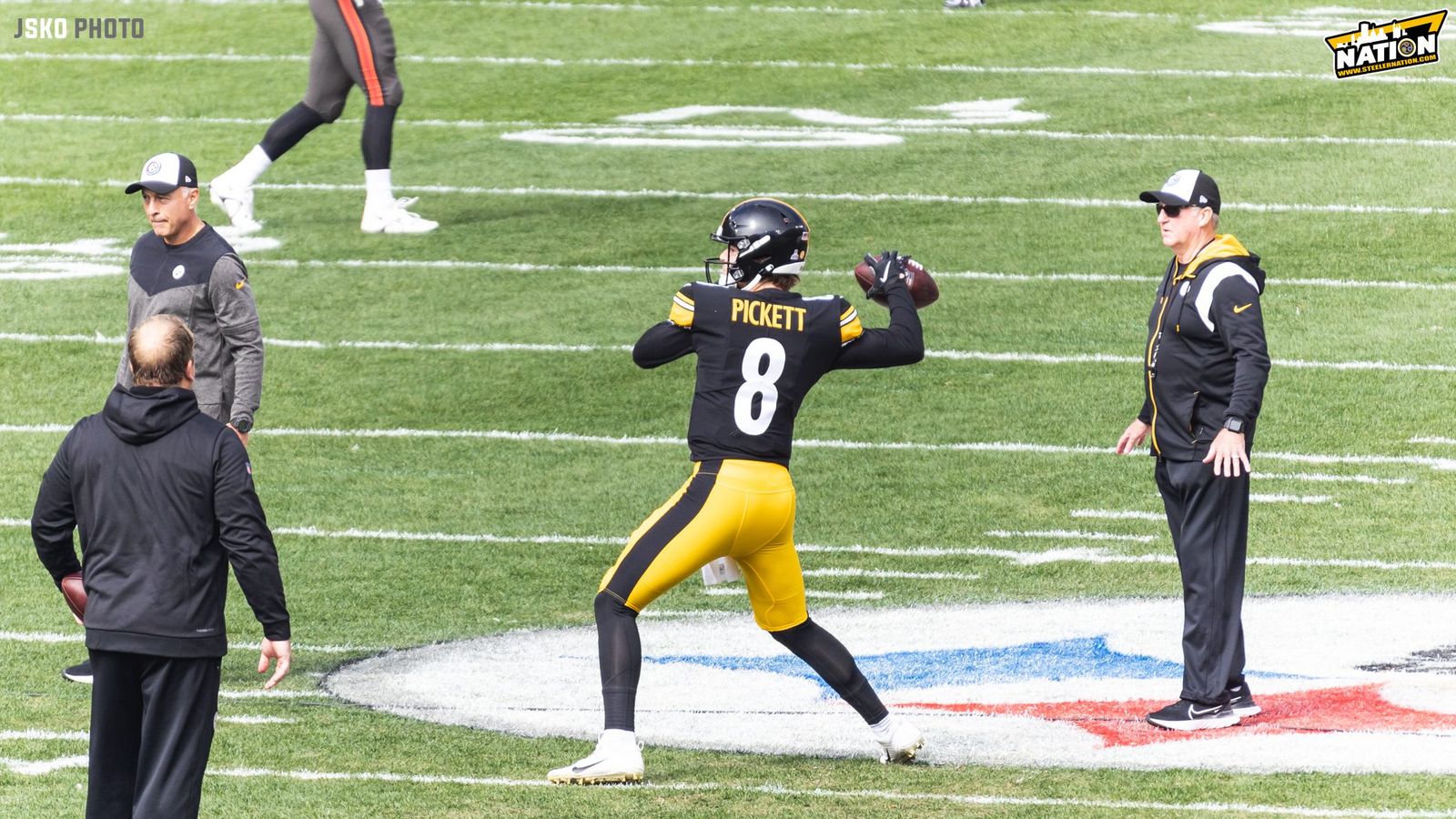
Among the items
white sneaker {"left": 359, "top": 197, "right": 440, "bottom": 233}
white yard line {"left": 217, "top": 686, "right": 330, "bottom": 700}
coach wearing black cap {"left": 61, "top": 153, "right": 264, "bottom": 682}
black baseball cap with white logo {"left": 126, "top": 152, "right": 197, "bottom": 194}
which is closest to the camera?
black baseball cap with white logo {"left": 126, "top": 152, "right": 197, "bottom": 194}

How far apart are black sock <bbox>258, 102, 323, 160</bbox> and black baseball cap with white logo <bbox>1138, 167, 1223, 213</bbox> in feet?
25.2

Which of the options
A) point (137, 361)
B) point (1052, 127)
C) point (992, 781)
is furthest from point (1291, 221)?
point (137, 361)

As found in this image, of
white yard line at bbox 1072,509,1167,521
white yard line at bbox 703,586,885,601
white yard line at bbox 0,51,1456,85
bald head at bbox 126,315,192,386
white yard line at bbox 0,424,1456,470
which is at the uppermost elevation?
white yard line at bbox 0,51,1456,85

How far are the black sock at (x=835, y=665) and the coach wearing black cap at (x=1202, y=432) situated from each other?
1.06 metres

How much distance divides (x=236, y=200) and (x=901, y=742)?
8.53m

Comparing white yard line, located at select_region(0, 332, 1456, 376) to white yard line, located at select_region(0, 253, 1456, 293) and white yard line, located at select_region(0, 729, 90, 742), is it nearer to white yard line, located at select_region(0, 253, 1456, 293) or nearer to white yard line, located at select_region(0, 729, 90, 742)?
white yard line, located at select_region(0, 253, 1456, 293)

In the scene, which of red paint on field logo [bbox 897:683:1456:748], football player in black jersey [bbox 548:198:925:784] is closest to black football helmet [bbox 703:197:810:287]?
football player in black jersey [bbox 548:198:925:784]

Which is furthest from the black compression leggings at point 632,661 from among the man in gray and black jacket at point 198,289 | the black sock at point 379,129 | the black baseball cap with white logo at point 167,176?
the black sock at point 379,129

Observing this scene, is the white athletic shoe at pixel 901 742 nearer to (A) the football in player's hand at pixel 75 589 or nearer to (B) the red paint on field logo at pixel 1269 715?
(B) the red paint on field logo at pixel 1269 715

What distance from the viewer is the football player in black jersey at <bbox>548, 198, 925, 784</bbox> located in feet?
21.0

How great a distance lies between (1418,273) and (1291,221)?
1138 millimetres

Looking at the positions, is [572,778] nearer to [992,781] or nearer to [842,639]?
[992,781]

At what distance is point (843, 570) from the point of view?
9.29m

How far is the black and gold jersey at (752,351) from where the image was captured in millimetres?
6492
